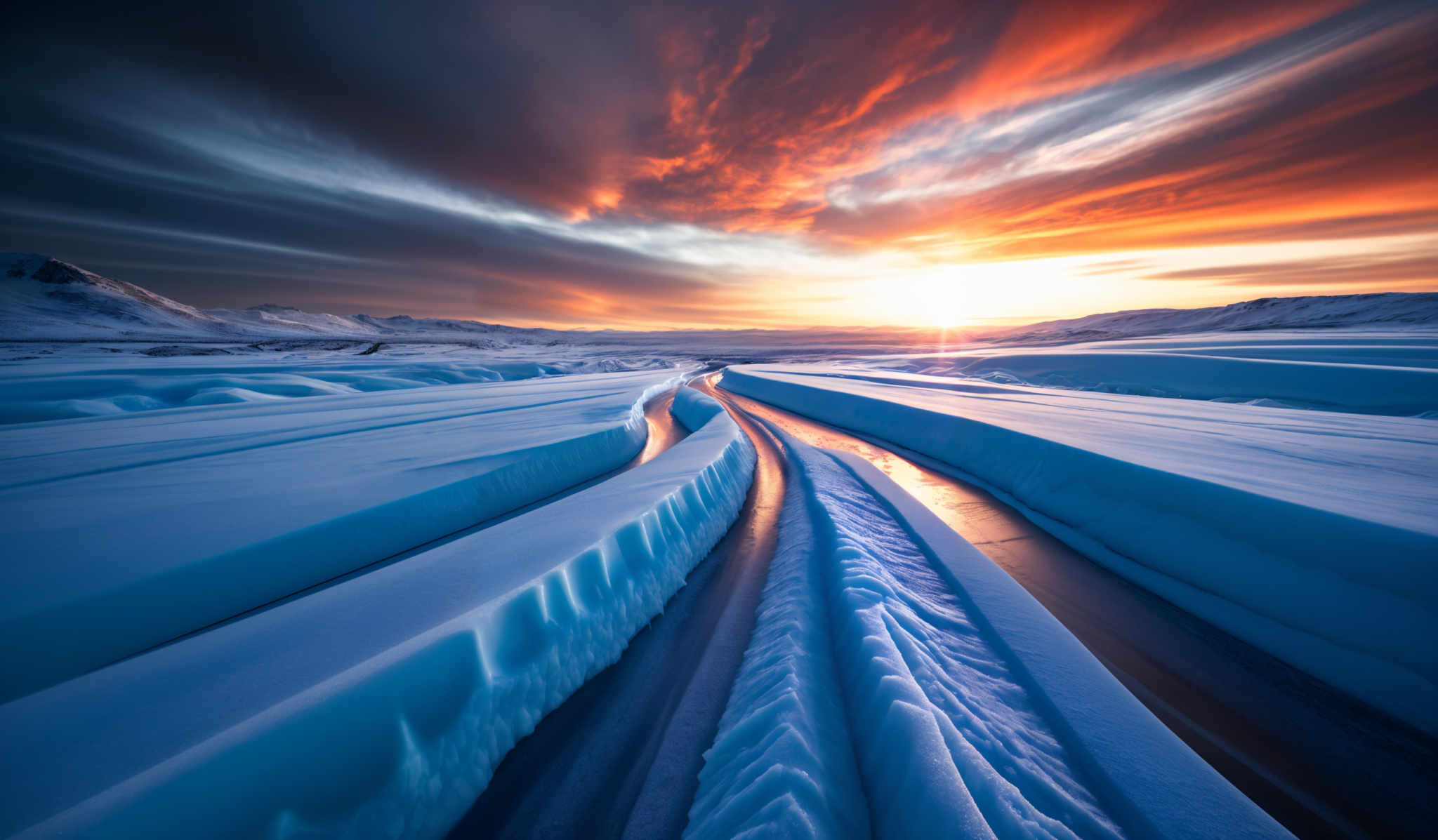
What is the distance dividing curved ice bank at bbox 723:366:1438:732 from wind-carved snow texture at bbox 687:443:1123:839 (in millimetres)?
1694

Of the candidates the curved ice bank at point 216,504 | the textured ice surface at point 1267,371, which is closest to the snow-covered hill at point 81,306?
the curved ice bank at point 216,504

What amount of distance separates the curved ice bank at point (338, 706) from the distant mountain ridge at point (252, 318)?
136 ft

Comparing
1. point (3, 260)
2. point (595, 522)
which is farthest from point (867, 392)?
point (3, 260)

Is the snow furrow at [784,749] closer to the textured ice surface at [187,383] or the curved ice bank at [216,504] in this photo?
the curved ice bank at [216,504]

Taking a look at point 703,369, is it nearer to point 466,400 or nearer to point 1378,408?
point 466,400

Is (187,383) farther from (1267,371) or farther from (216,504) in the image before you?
(1267,371)

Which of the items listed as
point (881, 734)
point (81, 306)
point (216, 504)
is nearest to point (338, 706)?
point (881, 734)

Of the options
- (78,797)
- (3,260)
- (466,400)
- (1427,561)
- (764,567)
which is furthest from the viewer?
(3,260)

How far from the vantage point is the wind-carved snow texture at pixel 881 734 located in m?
1.42

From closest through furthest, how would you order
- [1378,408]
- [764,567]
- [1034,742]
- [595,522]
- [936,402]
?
[1034,742], [595,522], [764,567], [1378,408], [936,402]

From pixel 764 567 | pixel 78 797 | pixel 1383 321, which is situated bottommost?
pixel 764 567

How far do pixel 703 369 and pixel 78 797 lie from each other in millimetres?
26803

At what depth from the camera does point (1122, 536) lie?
3389 mm

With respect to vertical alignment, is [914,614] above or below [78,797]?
below
